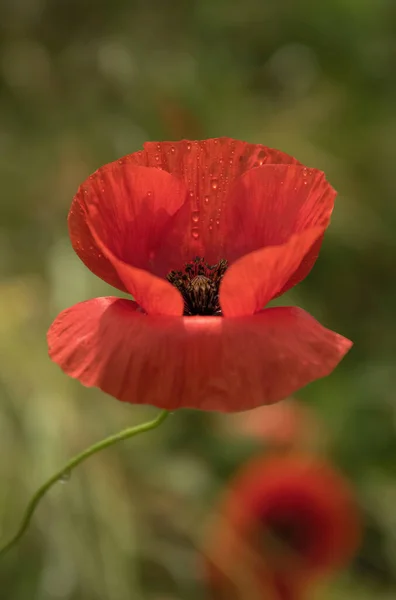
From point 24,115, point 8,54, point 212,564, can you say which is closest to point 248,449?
point 212,564

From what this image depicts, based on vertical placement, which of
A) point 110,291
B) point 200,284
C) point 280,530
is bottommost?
point 280,530

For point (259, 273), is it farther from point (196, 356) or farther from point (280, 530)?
point (280, 530)

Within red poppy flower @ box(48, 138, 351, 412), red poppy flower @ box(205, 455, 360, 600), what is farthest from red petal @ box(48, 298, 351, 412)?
red poppy flower @ box(205, 455, 360, 600)

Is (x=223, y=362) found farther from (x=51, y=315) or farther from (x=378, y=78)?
(x=378, y=78)

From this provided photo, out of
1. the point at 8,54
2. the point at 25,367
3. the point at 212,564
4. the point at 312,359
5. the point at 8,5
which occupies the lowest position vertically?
the point at 212,564

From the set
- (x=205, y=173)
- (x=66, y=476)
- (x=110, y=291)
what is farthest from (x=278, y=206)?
(x=110, y=291)

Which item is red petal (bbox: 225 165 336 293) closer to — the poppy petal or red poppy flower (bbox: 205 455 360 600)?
the poppy petal

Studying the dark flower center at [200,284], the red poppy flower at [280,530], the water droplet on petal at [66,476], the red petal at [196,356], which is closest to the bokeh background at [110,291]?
the red poppy flower at [280,530]
